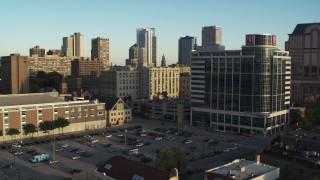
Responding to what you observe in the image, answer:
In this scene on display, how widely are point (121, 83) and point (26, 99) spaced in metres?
47.7

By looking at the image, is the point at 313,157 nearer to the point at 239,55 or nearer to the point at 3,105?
the point at 239,55

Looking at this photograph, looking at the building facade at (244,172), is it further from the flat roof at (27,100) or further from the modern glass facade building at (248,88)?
the flat roof at (27,100)

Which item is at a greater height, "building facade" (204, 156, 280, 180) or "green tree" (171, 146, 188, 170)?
"building facade" (204, 156, 280, 180)

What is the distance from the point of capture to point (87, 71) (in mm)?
180250

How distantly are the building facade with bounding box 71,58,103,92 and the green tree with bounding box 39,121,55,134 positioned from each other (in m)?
96.5

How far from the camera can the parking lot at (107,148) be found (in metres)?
48.7

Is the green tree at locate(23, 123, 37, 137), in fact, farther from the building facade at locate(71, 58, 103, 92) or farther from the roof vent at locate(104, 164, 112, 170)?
the building facade at locate(71, 58, 103, 92)

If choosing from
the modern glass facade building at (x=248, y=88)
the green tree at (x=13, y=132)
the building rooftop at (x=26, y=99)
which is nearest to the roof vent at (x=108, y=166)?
the green tree at (x=13, y=132)

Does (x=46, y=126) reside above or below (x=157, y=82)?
below

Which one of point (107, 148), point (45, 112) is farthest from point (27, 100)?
point (107, 148)

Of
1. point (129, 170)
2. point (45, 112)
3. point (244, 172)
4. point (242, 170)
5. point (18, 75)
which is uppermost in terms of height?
point (18, 75)

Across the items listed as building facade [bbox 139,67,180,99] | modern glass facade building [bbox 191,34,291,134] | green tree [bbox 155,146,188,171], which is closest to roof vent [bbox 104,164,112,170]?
green tree [bbox 155,146,188,171]

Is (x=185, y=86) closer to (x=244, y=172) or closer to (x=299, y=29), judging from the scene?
(x=299, y=29)

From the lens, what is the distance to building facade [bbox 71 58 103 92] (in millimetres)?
168788
